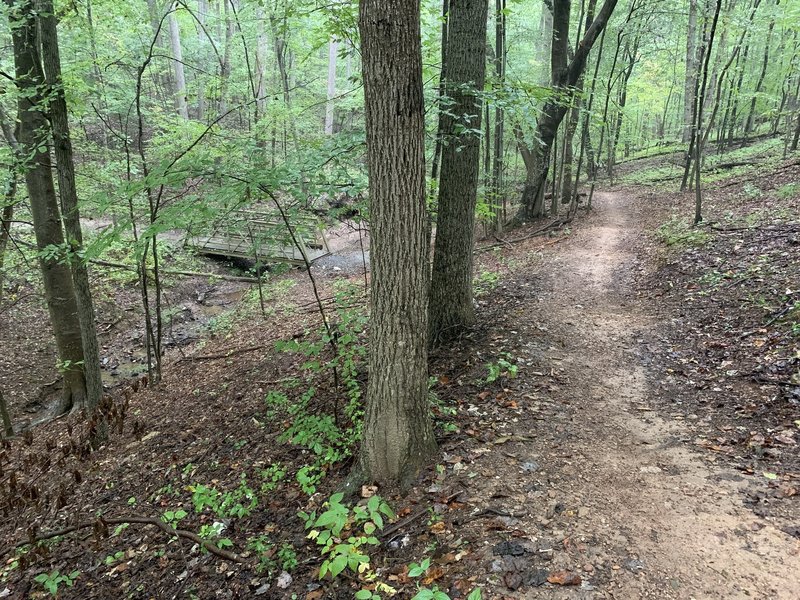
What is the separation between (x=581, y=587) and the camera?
2707mm

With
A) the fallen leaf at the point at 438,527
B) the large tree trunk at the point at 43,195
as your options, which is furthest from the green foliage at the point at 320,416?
the large tree trunk at the point at 43,195

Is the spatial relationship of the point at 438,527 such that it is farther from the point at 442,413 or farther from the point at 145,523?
the point at 145,523

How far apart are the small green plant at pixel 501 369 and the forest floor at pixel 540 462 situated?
4 cm

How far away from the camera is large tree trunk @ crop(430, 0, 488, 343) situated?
541 cm

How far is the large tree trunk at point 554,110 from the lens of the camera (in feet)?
39.5

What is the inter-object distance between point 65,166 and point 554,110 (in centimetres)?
1213

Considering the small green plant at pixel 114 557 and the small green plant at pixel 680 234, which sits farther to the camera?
the small green plant at pixel 680 234

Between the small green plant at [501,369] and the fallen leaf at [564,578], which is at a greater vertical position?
the small green plant at [501,369]

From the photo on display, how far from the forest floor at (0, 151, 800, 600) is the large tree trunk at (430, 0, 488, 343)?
1.82 ft

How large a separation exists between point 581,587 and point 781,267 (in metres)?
6.55

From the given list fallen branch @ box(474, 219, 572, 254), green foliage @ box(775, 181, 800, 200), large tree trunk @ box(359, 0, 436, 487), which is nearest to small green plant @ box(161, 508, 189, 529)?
large tree trunk @ box(359, 0, 436, 487)

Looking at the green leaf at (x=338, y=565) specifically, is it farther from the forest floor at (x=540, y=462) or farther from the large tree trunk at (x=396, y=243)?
the large tree trunk at (x=396, y=243)

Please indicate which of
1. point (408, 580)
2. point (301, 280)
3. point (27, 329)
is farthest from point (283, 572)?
point (301, 280)

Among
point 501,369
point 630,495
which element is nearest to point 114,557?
point 501,369
